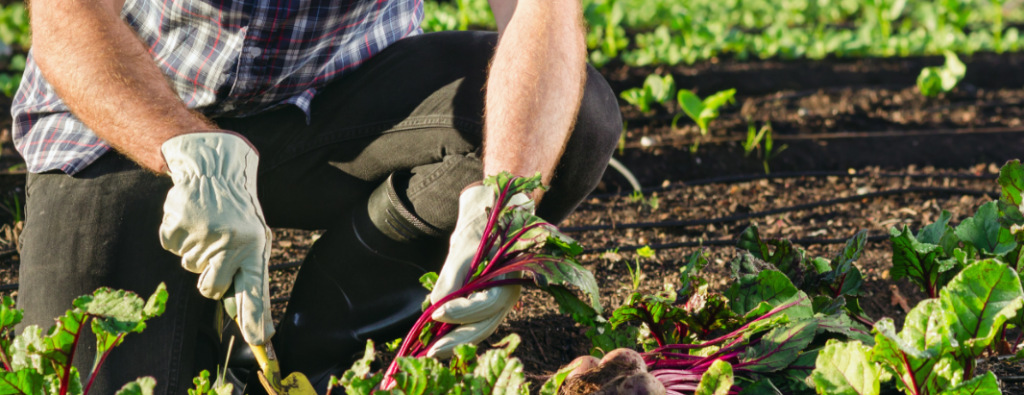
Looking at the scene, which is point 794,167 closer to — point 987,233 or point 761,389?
point 987,233

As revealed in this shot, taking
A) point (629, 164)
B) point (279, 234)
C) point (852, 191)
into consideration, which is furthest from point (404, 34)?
point (852, 191)

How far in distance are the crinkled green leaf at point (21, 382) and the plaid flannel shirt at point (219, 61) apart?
2.30 ft

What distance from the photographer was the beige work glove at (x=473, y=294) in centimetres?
109

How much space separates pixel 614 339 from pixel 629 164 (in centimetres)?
187

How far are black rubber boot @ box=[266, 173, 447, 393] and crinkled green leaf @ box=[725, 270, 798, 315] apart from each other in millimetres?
624

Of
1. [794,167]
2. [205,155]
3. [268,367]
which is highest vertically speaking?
[205,155]

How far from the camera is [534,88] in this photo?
1327 millimetres

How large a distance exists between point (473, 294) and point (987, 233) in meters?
1.04

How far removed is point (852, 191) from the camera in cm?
287

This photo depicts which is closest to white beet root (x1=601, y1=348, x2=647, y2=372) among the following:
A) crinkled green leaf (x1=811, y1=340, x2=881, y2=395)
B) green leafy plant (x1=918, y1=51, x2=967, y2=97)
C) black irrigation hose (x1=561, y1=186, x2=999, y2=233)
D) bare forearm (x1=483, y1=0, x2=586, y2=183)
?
crinkled green leaf (x1=811, y1=340, x2=881, y2=395)

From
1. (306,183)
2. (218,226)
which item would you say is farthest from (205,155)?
(306,183)

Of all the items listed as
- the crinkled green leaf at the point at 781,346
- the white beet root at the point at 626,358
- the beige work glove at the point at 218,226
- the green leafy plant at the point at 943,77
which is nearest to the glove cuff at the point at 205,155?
the beige work glove at the point at 218,226

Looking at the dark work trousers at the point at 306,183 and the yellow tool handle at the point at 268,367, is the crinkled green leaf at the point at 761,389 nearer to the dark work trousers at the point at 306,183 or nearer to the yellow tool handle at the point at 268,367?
the dark work trousers at the point at 306,183

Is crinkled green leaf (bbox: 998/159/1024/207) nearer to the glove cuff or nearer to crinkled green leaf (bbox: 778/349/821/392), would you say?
crinkled green leaf (bbox: 778/349/821/392)
